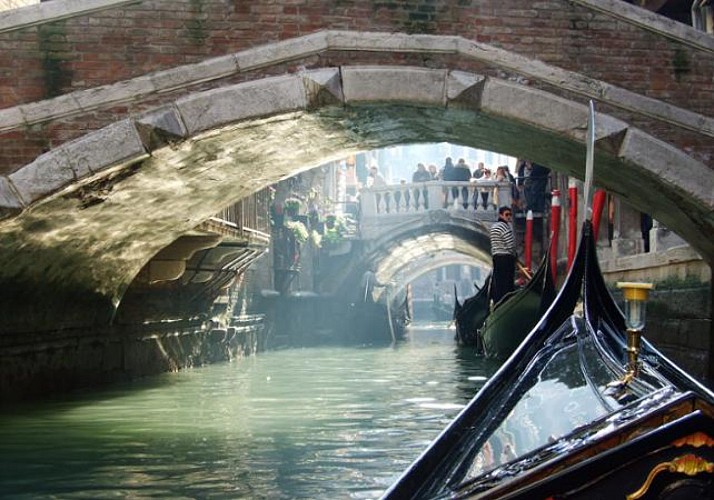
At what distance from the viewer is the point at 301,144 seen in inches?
212

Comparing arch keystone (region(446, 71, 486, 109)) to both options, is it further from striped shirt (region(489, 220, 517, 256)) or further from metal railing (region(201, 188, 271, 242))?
striped shirt (region(489, 220, 517, 256))

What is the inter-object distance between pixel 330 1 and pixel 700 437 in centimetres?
336

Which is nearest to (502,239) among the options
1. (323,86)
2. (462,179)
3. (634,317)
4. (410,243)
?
(323,86)

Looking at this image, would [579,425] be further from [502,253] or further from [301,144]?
[502,253]

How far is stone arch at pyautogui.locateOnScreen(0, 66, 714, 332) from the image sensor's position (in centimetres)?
445

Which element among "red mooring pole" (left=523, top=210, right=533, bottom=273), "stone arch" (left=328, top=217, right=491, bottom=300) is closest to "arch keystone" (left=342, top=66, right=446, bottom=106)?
"red mooring pole" (left=523, top=210, right=533, bottom=273)

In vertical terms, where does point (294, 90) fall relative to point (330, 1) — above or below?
below

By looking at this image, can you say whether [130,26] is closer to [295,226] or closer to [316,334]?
[295,226]

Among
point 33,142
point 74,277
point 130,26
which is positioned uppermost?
point 130,26

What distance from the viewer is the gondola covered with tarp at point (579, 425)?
153 centimetres

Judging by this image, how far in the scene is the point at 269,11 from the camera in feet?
15.0

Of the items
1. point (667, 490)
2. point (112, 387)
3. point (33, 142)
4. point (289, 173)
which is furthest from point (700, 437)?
point (112, 387)

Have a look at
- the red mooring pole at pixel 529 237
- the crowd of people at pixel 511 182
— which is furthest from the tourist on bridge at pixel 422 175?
the red mooring pole at pixel 529 237

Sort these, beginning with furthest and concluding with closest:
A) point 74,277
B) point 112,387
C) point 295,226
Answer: point 295,226 < point 112,387 < point 74,277
